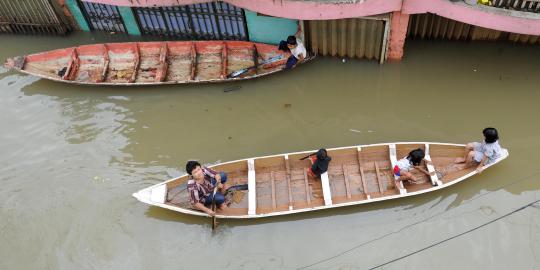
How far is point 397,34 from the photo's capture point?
9898mm

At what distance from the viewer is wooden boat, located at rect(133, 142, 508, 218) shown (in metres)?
7.88

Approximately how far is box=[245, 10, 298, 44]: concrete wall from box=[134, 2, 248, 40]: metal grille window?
241 mm

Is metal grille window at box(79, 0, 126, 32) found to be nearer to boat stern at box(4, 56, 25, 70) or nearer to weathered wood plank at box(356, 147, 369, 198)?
boat stern at box(4, 56, 25, 70)

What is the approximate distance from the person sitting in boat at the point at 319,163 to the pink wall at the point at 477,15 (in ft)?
13.5

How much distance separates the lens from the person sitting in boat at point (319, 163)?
7.70 meters

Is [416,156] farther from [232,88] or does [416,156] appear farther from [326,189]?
[232,88]

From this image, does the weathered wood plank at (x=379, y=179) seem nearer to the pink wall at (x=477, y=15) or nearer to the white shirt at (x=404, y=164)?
the white shirt at (x=404, y=164)

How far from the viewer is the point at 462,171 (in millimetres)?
8000

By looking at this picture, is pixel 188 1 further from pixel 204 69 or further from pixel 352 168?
pixel 352 168

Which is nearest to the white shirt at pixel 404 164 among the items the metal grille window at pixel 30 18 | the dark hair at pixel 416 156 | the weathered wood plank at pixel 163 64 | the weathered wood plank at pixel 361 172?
the dark hair at pixel 416 156

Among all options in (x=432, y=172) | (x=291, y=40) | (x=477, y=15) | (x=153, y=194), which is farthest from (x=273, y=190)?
(x=477, y=15)

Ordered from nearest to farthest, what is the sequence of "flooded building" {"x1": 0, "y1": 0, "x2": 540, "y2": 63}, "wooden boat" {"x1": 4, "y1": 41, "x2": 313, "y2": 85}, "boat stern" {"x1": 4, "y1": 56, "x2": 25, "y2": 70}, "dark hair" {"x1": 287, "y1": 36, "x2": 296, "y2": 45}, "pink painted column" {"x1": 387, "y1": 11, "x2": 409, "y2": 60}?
"flooded building" {"x1": 0, "y1": 0, "x2": 540, "y2": 63} < "pink painted column" {"x1": 387, "y1": 11, "x2": 409, "y2": 60} < "dark hair" {"x1": 287, "y1": 36, "x2": 296, "y2": 45} < "wooden boat" {"x1": 4, "y1": 41, "x2": 313, "y2": 85} < "boat stern" {"x1": 4, "y1": 56, "x2": 25, "y2": 70}

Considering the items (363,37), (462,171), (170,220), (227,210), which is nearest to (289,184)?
(227,210)

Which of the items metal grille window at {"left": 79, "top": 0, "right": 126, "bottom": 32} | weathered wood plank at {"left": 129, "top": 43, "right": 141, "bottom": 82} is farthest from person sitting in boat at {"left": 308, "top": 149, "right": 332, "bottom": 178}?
metal grille window at {"left": 79, "top": 0, "right": 126, "bottom": 32}
